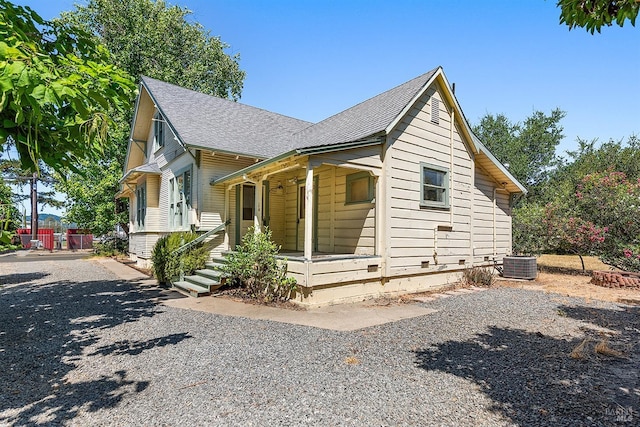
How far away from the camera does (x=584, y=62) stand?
10883 millimetres

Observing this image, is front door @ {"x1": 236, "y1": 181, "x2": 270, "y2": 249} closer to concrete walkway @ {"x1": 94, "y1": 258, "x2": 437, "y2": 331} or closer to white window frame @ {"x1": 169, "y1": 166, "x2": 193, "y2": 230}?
white window frame @ {"x1": 169, "y1": 166, "x2": 193, "y2": 230}

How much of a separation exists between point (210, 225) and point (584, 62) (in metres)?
13.0

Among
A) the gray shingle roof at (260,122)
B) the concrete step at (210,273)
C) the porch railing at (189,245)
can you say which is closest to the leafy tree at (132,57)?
the gray shingle roof at (260,122)

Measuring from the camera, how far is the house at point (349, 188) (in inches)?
316

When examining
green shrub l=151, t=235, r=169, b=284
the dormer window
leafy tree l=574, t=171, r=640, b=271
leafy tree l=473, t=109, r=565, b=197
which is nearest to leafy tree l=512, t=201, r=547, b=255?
leafy tree l=574, t=171, r=640, b=271

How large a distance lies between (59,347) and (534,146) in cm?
3874

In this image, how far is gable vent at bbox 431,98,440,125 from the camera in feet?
33.0

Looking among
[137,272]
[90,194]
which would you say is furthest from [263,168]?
[90,194]

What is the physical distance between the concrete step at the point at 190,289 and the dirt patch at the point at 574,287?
8.92 meters

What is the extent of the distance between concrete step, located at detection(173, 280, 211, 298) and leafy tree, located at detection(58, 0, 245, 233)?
14.0m

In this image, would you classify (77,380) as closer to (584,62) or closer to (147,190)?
(147,190)

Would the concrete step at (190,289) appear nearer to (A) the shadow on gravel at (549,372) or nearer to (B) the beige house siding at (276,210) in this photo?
(B) the beige house siding at (276,210)

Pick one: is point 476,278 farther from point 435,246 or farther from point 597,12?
point 597,12

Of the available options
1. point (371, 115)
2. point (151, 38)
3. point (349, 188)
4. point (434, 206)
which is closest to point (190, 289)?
point (349, 188)
